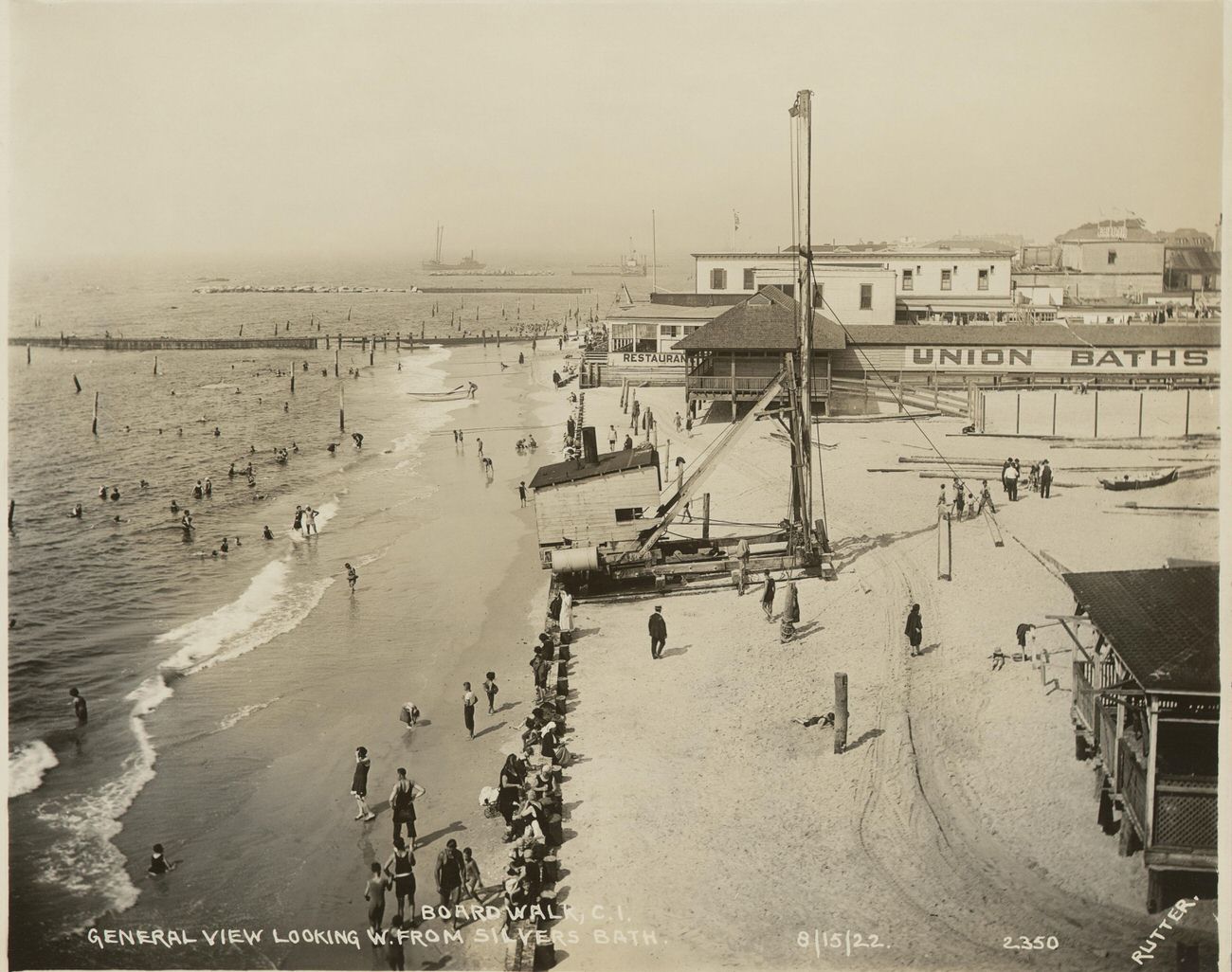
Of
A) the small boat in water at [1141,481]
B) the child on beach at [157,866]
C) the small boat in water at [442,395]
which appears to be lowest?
the child on beach at [157,866]

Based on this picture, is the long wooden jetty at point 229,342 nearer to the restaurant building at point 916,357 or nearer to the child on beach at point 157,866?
the restaurant building at point 916,357

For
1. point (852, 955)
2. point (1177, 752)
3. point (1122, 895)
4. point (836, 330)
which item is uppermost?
point (836, 330)

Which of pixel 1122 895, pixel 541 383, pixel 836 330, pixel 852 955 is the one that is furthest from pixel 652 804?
pixel 541 383

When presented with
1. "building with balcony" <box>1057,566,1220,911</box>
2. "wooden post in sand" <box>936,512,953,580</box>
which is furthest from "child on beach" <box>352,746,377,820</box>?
"wooden post in sand" <box>936,512,953,580</box>

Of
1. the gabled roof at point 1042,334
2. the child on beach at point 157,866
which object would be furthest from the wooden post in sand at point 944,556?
the gabled roof at point 1042,334

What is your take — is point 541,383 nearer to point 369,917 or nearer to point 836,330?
point 836,330

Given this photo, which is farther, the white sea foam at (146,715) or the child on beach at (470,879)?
the white sea foam at (146,715)

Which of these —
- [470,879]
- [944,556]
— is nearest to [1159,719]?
[470,879]
